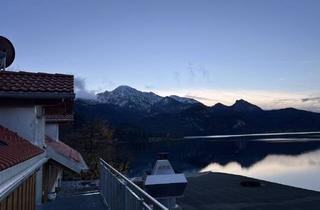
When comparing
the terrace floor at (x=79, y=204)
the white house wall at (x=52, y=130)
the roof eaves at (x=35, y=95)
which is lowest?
the terrace floor at (x=79, y=204)

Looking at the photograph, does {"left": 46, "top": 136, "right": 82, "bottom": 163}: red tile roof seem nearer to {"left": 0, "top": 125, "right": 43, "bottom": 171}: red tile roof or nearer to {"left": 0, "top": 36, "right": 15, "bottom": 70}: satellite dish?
{"left": 0, "top": 36, "right": 15, "bottom": 70}: satellite dish

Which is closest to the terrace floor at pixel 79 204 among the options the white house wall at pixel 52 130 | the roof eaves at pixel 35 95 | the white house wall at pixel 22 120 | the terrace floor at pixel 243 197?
the white house wall at pixel 22 120

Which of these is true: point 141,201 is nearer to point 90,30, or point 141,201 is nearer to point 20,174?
point 20,174

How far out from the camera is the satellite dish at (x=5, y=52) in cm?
1032

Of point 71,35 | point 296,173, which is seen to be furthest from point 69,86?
point 296,173

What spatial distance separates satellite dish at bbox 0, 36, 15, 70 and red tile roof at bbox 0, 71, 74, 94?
2.62m

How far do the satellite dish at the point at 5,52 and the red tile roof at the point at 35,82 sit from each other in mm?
2622

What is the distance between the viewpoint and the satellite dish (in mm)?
10320

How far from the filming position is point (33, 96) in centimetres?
711

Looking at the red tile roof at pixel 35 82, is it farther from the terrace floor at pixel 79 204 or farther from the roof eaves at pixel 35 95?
the terrace floor at pixel 79 204

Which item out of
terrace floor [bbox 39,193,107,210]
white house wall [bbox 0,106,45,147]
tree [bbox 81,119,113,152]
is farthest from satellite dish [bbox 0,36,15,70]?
tree [bbox 81,119,113,152]

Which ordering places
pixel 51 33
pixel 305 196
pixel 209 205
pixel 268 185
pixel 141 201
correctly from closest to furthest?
pixel 141 201 < pixel 51 33 < pixel 209 205 < pixel 305 196 < pixel 268 185

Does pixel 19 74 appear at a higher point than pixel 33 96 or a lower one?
higher

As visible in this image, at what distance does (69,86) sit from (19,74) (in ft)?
3.85
